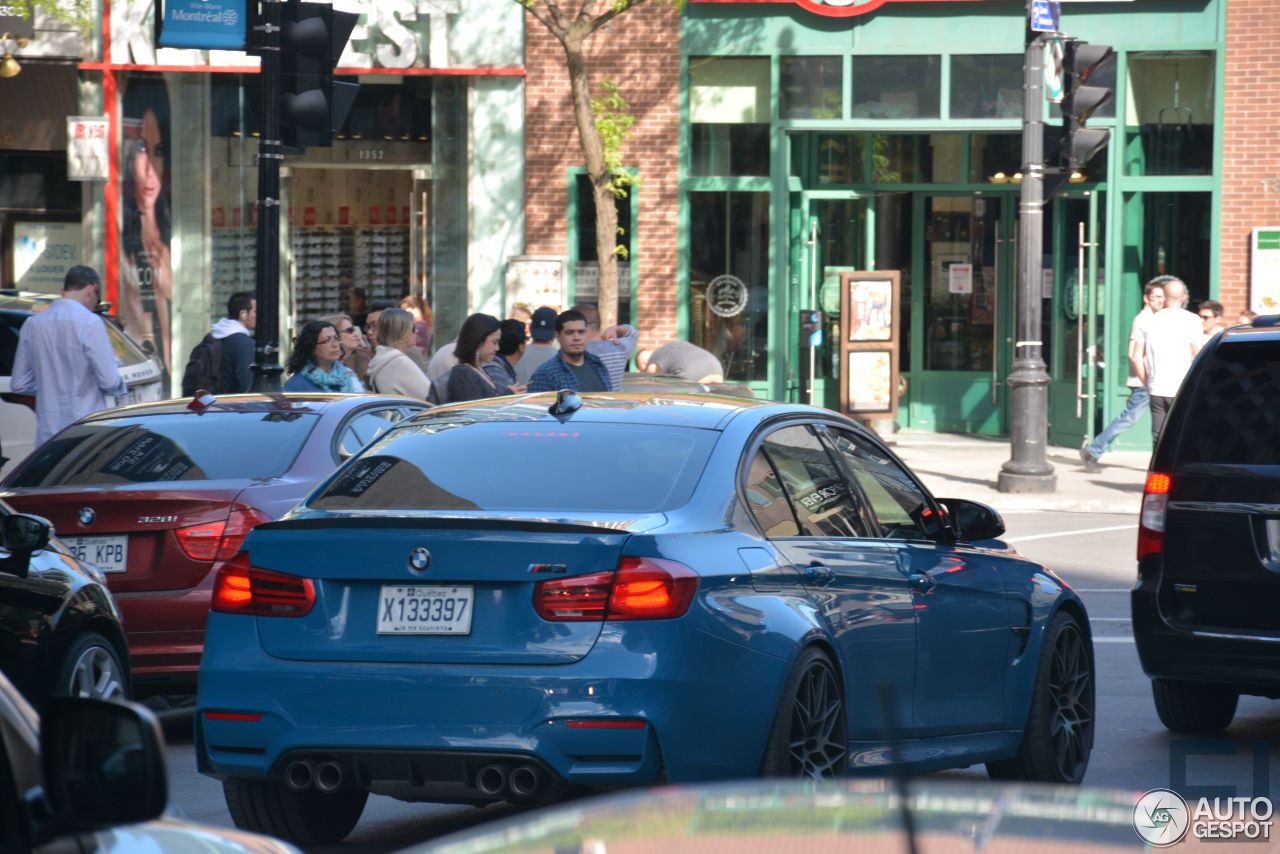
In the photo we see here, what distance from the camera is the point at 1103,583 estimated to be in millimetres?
13375

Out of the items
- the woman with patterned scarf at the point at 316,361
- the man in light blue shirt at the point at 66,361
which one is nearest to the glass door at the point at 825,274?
the man in light blue shirt at the point at 66,361

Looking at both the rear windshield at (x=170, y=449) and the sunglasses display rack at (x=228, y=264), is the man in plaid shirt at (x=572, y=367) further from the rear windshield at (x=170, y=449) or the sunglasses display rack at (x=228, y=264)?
the sunglasses display rack at (x=228, y=264)

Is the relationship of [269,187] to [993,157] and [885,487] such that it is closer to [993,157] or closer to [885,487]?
[885,487]

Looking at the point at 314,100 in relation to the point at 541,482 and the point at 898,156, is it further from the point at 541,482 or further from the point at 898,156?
the point at 898,156

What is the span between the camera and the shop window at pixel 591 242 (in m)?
23.0

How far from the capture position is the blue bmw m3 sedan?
5672mm

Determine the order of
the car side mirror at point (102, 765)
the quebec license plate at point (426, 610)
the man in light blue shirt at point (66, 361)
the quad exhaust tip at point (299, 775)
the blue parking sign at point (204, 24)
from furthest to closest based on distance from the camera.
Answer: the man in light blue shirt at point (66, 361), the blue parking sign at point (204, 24), the quad exhaust tip at point (299, 775), the quebec license plate at point (426, 610), the car side mirror at point (102, 765)

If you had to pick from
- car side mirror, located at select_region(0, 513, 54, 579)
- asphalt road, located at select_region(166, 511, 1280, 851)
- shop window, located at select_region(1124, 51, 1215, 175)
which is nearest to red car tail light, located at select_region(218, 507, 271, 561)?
asphalt road, located at select_region(166, 511, 1280, 851)

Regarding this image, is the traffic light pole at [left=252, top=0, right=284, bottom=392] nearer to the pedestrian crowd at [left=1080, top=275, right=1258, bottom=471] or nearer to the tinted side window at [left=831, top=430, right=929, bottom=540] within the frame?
the tinted side window at [left=831, top=430, right=929, bottom=540]

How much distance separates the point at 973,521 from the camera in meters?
7.34

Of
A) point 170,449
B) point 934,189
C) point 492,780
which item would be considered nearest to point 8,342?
point 170,449

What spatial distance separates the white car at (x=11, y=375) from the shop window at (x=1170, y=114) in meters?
11.6

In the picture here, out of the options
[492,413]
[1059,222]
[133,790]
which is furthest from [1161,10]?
[133,790]

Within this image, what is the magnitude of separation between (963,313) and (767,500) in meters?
17.9
